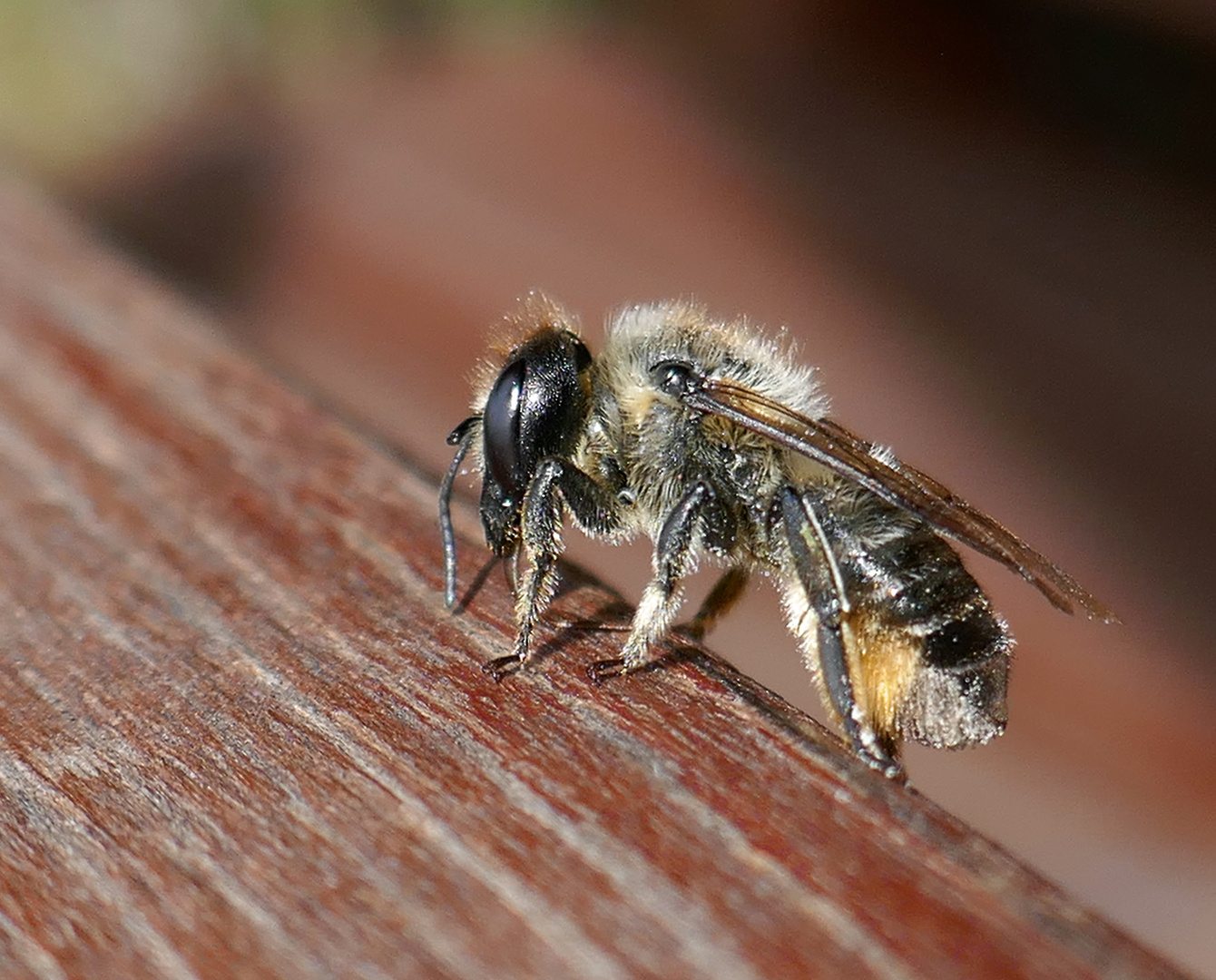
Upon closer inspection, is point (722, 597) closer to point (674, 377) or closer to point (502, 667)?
point (674, 377)

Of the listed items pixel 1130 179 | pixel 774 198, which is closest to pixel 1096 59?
pixel 1130 179

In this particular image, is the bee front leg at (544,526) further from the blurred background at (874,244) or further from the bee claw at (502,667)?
the blurred background at (874,244)

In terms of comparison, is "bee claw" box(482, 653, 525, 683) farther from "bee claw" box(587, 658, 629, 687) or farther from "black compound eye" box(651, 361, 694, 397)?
"black compound eye" box(651, 361, 694, 397)

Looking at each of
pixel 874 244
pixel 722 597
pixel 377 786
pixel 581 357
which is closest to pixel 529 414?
pixel 581 357

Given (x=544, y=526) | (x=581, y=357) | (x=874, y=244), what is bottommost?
(x=544, y=526)

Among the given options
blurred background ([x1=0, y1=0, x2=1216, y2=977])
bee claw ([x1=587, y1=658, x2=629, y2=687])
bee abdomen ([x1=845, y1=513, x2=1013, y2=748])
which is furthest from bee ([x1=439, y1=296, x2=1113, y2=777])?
blurred background ([x1=0, y1=0, x2=1216, y2=977])
